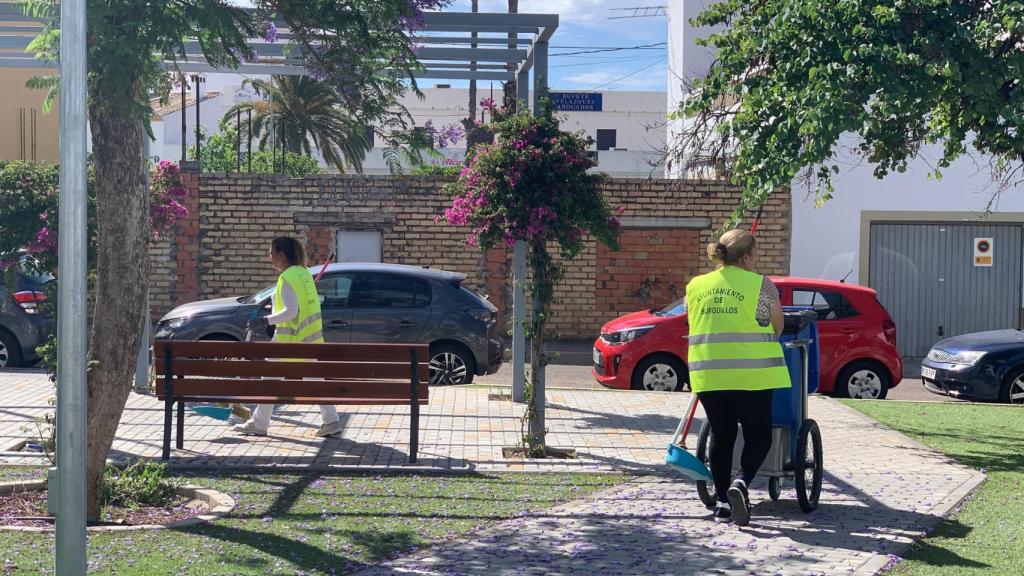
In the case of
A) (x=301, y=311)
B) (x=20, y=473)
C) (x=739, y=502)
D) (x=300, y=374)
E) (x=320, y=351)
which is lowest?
(x=20, y=473)

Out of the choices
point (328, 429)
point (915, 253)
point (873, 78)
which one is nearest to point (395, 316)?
point (328, 429)

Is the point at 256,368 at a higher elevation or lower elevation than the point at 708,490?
higher

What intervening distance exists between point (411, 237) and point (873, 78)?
14.4 meters

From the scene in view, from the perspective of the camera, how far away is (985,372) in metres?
13.9

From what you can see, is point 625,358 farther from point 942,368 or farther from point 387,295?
point 942,368

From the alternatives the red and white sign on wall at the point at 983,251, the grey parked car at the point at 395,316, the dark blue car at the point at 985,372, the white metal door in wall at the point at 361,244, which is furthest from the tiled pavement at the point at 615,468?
the red and white sign on wall at the point at 983,251

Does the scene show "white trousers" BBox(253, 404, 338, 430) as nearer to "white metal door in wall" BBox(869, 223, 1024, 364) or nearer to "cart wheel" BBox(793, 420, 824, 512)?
"cart wheel" BBox(793, 420, 824, 512)

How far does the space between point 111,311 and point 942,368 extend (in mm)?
10528

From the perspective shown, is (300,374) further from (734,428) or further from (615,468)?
(734,428)

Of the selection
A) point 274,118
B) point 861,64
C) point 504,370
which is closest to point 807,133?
point 861,64

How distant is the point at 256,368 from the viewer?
8.60 meters

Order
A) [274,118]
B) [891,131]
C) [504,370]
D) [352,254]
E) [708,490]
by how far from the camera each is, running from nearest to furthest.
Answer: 1. [708,490]
2. [891,131]
3. [504,370]
4. [352,254]
5. [274,118]

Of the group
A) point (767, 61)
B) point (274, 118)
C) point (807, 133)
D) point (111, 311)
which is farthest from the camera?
point (274, 118)

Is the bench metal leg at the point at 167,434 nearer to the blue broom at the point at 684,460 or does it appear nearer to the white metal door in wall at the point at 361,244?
the blue broom at the point at 684,460
